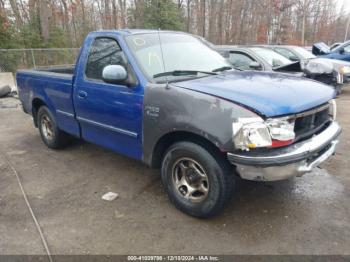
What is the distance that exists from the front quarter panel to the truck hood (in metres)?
0.10

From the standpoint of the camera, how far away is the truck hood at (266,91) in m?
2.66

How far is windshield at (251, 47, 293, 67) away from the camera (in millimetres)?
7633

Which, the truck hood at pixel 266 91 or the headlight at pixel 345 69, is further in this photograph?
the headlight at pixel 345 69

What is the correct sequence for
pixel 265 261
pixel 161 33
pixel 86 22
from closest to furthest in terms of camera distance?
1. pixel 265 261
2. pixel 161 33
3. pixel 86 22

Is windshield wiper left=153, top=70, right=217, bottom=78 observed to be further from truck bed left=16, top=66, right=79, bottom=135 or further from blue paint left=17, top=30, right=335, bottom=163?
truck bed left=16, top=66, right=79, bottom=135

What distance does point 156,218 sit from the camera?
3.24 metres

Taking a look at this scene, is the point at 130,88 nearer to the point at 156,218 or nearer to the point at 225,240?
the point at 156,218

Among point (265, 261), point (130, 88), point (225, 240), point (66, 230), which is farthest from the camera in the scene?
point (130, 88)

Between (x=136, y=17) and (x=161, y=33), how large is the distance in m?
20.9

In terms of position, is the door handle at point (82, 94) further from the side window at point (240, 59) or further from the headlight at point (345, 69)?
the headlight at point (345, 69)

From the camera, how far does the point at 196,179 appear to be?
3.14 meters

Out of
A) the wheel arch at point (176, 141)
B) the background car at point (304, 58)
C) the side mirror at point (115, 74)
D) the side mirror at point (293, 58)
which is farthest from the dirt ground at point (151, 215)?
the side mirror at point (293, 58)

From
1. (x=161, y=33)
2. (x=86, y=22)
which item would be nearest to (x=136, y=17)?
(x=86, y=22)

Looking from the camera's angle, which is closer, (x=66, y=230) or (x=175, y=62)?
(x=66, y=230)
